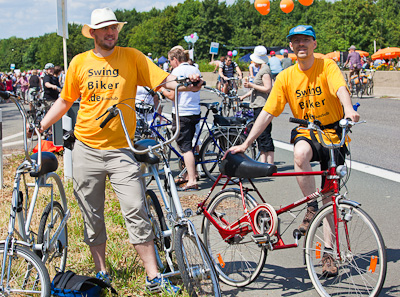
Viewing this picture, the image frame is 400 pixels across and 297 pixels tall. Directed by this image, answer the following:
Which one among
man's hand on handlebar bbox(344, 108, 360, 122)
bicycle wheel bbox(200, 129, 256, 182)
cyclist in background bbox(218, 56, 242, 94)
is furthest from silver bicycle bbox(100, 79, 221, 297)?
cyclist in background bbox(218, 56, 242, 94)

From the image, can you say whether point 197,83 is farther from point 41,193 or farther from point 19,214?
point 41,193

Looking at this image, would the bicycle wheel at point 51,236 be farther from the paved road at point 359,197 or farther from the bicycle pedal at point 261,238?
the bicycle pedal at point 261,238

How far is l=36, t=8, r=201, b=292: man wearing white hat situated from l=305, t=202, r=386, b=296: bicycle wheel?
1164 millimetres

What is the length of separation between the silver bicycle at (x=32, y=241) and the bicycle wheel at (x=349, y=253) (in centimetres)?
197

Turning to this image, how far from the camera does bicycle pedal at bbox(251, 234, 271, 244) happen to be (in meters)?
4.02

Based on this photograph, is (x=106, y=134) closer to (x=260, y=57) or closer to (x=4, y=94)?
(x=4, y=94)

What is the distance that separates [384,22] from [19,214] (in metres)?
77.1

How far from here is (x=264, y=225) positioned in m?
4.08

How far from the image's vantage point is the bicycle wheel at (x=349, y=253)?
11.9ft

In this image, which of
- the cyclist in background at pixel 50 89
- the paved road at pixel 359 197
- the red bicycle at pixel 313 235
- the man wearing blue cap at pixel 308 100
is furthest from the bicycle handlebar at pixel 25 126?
the cyclist in background at pixel 50 89

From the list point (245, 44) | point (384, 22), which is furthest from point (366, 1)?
point (245, 44)

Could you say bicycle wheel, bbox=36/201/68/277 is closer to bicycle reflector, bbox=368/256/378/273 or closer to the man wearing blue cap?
the man wearing blue cap

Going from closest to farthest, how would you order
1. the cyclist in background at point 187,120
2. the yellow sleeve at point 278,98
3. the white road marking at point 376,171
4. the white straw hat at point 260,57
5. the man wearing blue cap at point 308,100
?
the man wearing blue cap at point 308,100
the yellow sleeve at point 278,98
the cyclist in background at point 187,120
the white road marking at point 376,171
the white straw hat at point 260,57

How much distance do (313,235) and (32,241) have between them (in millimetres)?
2133
